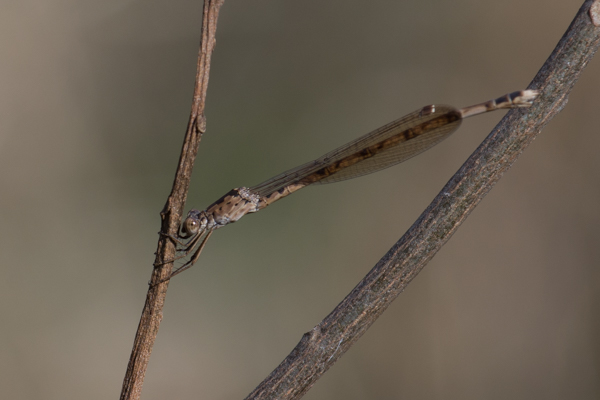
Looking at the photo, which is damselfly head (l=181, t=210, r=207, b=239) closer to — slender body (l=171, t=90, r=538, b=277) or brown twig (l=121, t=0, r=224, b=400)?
slender body (l=171, t=90, r=538, b=277)

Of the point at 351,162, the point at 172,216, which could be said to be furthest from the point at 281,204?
the point at 172,216

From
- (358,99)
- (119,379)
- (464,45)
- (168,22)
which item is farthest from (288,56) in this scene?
(119,379)

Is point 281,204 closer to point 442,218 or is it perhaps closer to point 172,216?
point 172,216

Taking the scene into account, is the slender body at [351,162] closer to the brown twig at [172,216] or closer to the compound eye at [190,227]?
the compound eye at [190,227]

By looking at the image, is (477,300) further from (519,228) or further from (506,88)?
(506,88)

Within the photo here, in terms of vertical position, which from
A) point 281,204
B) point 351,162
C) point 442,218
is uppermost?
point 281,204

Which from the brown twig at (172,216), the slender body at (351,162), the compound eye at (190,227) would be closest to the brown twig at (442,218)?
the brown twig at (172,216)

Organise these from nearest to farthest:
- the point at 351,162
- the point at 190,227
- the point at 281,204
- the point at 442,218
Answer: the point at 442,218, the point at 190,227, the point at 351,162, the point at 281,204

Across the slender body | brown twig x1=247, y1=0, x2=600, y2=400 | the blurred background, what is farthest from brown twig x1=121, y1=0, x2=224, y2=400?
the blurred background

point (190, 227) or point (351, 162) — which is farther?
point (351, 162)
